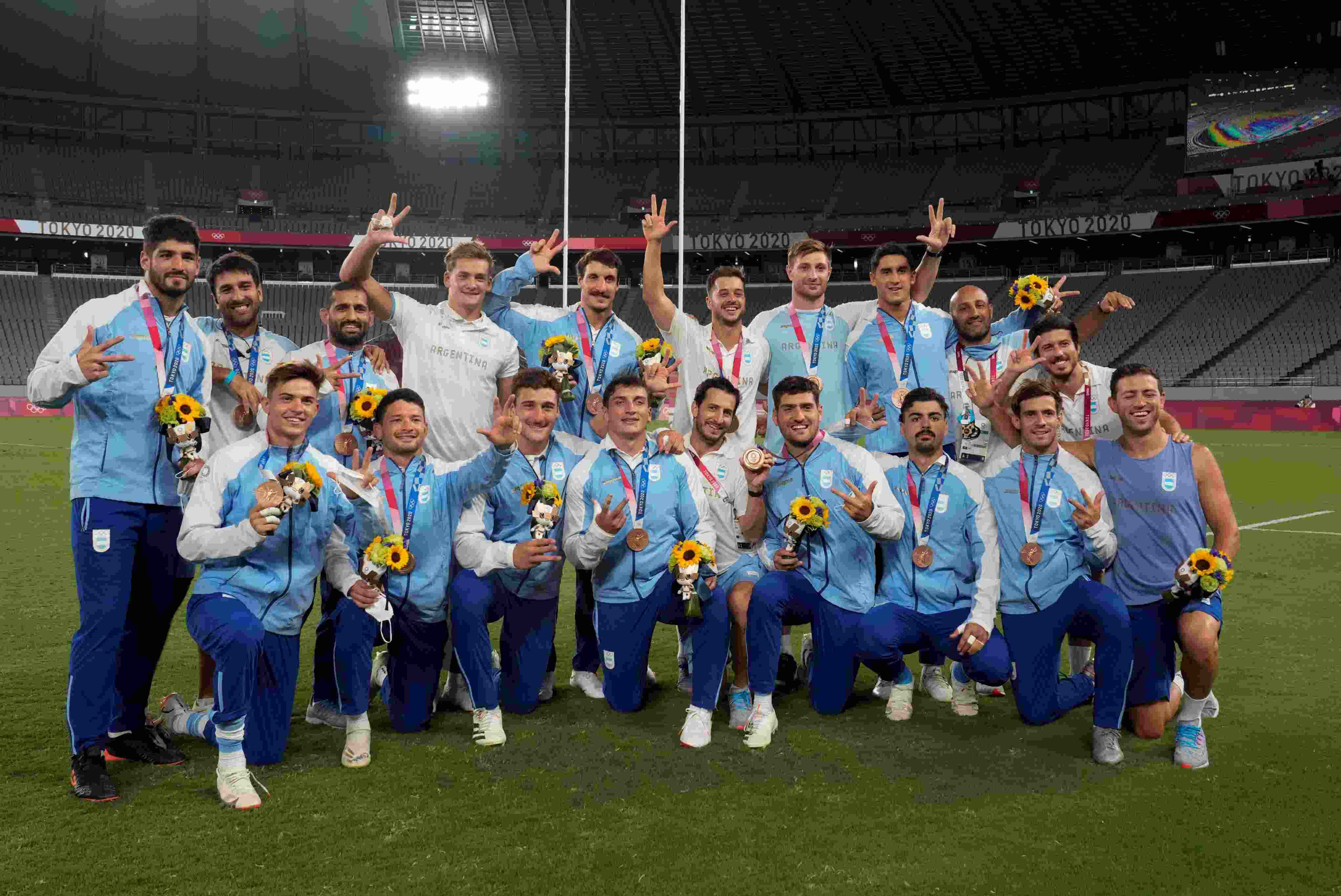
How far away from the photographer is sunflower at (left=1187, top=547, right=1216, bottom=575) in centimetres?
443

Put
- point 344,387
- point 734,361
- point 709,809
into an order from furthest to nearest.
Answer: point 734,361
point 344,387
point 709,809

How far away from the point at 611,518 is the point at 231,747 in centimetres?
186

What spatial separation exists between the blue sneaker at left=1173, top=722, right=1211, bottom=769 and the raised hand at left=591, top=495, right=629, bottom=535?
8.56 ft

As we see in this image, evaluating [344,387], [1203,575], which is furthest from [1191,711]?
[344,387]

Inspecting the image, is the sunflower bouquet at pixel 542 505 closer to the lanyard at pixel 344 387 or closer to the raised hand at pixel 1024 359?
the lanyard at pixel 344 387

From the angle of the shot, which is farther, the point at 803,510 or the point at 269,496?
the point at 803,510

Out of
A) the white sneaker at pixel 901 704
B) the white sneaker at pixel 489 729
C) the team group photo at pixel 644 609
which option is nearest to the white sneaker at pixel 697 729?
the team group photo at pixel 644 609

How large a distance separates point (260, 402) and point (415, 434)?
807 millimetres

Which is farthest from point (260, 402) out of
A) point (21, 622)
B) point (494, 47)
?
point (494, 47)

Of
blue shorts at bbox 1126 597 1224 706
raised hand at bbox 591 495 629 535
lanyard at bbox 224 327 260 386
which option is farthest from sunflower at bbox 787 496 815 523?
lanyard at bbox 224 327 260 386

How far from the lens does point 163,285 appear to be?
4.43m

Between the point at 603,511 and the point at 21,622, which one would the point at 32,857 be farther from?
the point at 21,622

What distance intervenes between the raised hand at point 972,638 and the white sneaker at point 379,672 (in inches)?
115

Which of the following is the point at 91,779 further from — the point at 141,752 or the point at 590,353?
the point at 590,353
